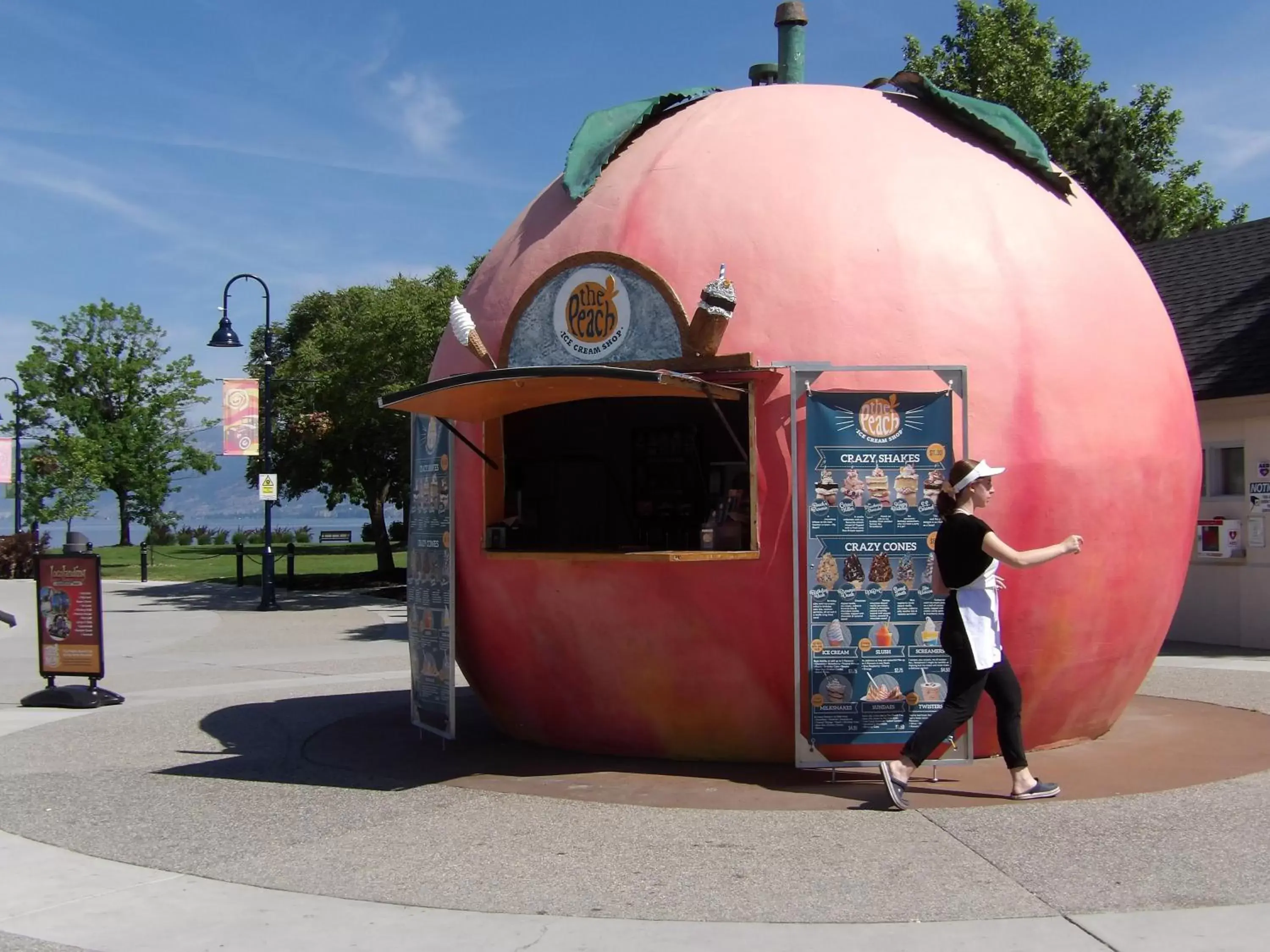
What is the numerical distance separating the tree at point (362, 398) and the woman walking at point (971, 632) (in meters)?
13.8

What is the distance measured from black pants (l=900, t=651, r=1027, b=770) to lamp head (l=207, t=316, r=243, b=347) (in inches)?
770

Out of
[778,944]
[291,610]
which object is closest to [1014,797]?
[778,944]

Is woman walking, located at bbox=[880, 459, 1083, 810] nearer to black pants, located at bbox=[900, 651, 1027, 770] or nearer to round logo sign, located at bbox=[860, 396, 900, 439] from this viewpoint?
black pants, located at bbox=[900, 651, 1027, 770]

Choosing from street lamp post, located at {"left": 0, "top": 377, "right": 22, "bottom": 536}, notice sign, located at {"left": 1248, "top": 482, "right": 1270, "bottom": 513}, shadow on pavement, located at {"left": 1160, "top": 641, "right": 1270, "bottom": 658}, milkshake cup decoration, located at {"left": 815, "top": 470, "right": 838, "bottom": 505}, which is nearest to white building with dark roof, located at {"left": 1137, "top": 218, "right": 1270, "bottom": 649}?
notice sign, located at {"left": 1248, "top": 482, "right": 1270, "bottom": 513}

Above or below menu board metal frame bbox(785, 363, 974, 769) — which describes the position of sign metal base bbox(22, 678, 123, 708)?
below

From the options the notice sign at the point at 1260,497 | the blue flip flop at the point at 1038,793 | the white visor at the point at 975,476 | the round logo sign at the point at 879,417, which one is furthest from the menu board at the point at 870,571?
the notice sign at the point at 1260,497

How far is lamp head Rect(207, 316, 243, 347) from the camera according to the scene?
23.8 m

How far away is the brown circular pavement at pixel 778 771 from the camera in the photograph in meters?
7.15

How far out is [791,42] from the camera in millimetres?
9797

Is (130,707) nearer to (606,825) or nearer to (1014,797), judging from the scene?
(606,825)

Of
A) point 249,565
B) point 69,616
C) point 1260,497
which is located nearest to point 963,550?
point 69,616

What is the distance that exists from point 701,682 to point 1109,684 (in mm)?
2761

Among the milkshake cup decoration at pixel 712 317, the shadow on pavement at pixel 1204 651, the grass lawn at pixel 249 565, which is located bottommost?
the shadow on pavement at pixel 1204 651

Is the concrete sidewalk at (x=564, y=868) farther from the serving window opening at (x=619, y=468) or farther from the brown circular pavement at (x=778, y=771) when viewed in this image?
the serving window opening at (x=619, y=468)
